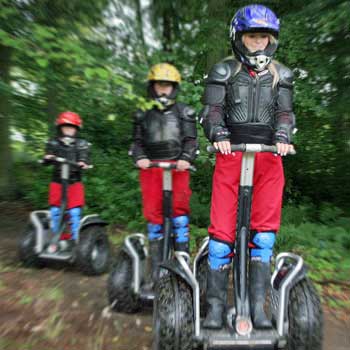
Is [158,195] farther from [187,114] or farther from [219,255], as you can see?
[219,255]

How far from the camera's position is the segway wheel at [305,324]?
2572 mm

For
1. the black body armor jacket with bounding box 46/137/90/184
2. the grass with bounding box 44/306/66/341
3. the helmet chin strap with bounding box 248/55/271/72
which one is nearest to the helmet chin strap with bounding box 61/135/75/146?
the black body armor jacket with bounding box 46/137/90/184

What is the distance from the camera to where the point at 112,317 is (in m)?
3.62

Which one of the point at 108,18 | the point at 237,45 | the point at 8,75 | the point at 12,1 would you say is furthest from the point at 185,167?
the point at 8,75

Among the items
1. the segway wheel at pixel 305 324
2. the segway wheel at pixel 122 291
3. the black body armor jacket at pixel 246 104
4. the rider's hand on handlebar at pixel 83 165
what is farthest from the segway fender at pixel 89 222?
the segway wheel at pixel 305 324

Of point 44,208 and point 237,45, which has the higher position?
point 237,45

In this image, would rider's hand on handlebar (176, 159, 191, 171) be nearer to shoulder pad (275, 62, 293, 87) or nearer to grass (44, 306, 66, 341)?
shoulder pad (275, 62, 293, 87)

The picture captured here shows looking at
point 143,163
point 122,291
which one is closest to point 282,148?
point 143,163

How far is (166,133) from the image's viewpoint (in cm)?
404

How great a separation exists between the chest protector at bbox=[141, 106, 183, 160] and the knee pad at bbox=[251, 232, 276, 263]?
59.7 inches

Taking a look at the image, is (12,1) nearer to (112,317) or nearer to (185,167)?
(185,167)

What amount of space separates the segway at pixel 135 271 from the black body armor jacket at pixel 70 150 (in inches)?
65.9

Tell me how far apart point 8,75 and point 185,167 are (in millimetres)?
3555

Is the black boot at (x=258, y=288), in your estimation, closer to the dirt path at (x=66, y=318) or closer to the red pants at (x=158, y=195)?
the dirt path at (x=66, y=318)
